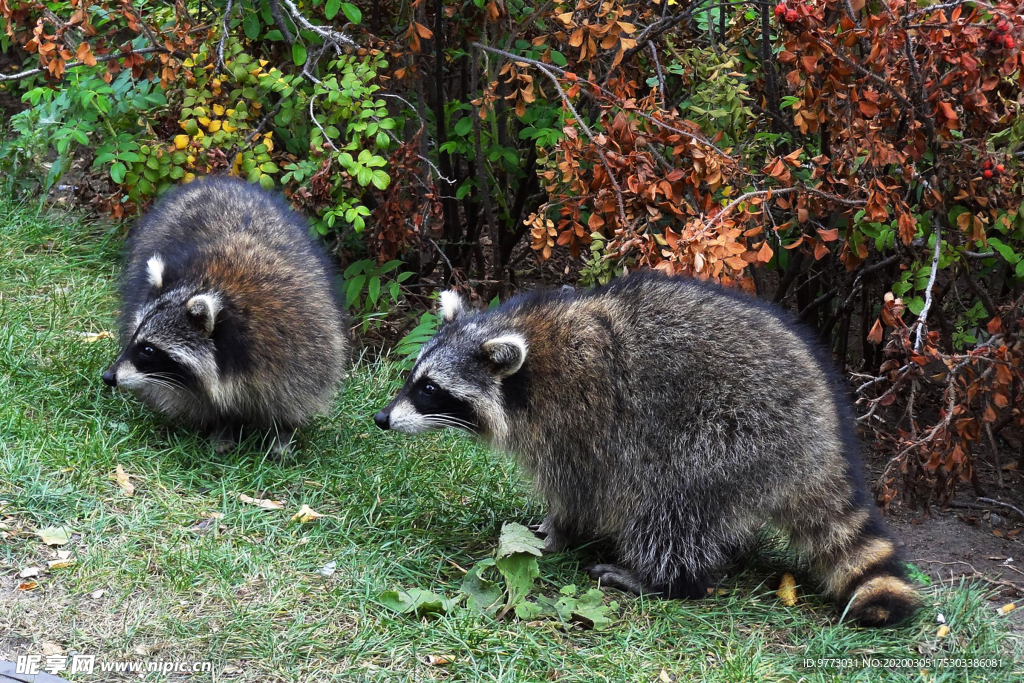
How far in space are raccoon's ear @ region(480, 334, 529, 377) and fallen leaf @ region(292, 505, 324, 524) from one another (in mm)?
1008

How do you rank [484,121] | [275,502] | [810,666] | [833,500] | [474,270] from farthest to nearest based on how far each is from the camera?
[474,270] → [484,121] → [275,502] → [833,500] → [810,666]

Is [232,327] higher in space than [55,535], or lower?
higher

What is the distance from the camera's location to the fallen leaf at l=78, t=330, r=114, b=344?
5461 mm

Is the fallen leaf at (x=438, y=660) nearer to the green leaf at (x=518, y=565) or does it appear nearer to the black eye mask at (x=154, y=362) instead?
the green leaf at (x=518, y=565)

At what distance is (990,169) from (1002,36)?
0.67 meters

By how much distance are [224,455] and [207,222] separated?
1196mm

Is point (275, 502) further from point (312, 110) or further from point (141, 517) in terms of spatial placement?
point (312, 110)

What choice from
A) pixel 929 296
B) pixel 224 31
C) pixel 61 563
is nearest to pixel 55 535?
pixel 61 563

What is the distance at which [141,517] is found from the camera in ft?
13.5

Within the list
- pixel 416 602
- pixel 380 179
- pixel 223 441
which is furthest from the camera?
pixel 380 179

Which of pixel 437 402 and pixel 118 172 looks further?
pixel 118 172

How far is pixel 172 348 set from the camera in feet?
15.1

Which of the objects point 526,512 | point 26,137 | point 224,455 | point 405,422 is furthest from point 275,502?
point 26,137

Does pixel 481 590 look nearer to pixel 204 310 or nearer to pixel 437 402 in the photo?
pixel 437 402
